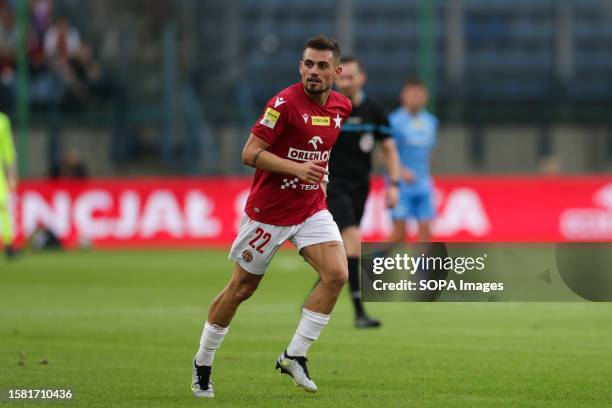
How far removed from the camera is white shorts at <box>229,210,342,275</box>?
26.1 feet

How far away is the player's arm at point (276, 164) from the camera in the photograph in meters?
7.63

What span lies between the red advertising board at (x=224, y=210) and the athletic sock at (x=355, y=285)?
1202cm

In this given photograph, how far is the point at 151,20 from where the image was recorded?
3069 cm

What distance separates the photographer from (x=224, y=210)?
1006 inches

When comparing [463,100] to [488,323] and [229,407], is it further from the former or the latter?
[229,407]

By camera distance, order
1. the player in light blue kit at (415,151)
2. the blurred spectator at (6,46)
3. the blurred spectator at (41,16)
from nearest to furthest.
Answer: the player in light blue kit at (415,151), the blurred spectator at (6,46), the blurred spectator at (41,16)

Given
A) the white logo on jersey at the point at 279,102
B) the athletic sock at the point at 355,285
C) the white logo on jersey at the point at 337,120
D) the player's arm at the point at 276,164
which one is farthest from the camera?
the athletic sock at the point at 355,285

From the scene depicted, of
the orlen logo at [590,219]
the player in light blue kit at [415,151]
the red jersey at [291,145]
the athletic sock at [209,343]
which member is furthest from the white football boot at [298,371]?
the orlen logo at [590,219]

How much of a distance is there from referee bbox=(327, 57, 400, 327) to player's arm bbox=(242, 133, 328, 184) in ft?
15.7

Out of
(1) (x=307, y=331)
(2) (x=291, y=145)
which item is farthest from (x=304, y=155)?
(1) (x=307, y=331)

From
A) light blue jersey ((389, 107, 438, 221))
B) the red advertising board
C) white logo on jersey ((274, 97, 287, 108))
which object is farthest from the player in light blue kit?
white logo on jersey ((274, 97, 287, 108))

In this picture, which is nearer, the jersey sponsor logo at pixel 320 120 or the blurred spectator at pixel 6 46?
the jersey sponsor logo at pixel 320 120

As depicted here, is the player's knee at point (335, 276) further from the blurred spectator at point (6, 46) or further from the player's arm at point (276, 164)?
Answer: the blurred spectator at point (6, 46)

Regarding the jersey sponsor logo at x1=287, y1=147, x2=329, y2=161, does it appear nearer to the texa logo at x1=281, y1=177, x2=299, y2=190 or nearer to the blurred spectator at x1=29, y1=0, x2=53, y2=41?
the texa logo at x1=281, y1=177, x2=299, y2=190
